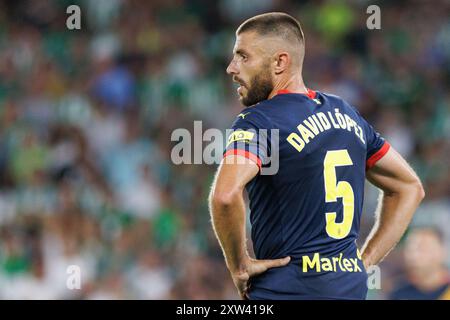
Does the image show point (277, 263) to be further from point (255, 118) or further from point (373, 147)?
point (373, 147)

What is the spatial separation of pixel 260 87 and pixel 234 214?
662 millimetres

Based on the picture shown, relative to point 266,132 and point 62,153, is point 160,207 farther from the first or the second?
point 266,132

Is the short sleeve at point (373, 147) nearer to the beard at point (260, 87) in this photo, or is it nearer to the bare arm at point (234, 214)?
the beard at point (260, 87)

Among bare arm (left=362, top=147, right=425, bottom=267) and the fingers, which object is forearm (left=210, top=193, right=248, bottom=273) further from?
bare arm (left=362, top=147, right=425, bottom=267)

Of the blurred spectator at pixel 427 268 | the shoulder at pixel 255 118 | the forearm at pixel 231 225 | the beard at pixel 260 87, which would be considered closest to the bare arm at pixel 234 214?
the forearm at pixel 231 225

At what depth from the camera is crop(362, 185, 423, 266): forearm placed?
4.48 m

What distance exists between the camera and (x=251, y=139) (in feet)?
12.6

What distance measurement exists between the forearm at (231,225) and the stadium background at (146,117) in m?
3.57

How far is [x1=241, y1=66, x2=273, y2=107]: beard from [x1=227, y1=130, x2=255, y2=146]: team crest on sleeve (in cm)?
30

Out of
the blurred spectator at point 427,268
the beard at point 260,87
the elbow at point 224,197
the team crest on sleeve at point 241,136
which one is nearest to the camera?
the elbow at point 224,197

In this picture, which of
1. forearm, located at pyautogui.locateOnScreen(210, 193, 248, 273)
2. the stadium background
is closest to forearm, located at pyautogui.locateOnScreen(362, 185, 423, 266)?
forearm, located at pyautogui.locateOnScreen(210, 193, 248, 273)

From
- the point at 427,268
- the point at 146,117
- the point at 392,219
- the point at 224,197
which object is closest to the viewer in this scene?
the point at 224,197

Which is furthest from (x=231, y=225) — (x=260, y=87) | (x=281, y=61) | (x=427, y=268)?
(x=427, y=268)

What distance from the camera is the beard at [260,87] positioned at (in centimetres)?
412
